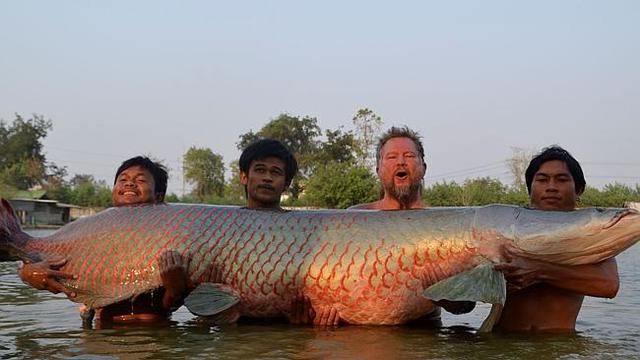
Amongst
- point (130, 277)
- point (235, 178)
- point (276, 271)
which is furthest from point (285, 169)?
point (235, 178)

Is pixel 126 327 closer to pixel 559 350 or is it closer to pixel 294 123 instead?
pixel 559 350

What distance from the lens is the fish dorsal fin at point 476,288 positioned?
13.4ft

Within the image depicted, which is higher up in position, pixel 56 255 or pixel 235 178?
pixel 235 178

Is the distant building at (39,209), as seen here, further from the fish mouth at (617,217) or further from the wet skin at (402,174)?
the fish mouth at (617,217)

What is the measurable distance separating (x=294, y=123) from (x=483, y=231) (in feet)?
212

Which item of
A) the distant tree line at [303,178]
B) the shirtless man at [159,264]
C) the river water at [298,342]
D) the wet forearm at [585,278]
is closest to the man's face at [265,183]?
the shirtless man at [159,264]

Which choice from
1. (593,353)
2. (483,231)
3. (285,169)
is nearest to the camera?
(593,353)

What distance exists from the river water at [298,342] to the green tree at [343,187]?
38331mm

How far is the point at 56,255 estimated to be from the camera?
16.9 ft

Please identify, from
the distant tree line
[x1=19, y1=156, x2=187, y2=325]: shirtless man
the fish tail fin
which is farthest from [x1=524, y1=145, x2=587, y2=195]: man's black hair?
the distant tree line

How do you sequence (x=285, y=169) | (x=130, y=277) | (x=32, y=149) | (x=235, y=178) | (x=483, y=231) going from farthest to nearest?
(x=32, y=149), (x=235, y=178), (x=285, y=169), (x=130, y=277), (x=483, y=231)

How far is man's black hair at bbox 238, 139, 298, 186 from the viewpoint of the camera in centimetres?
544

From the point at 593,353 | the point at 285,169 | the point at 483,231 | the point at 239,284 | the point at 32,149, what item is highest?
the point at 32,149

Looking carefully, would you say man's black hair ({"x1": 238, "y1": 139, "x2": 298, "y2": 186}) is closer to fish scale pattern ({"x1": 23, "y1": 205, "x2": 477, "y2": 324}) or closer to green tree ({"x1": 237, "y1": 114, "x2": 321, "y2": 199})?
fish scale pattern ({"x1": 23, "y1": 205, "x2": 477, "y2": 324})
